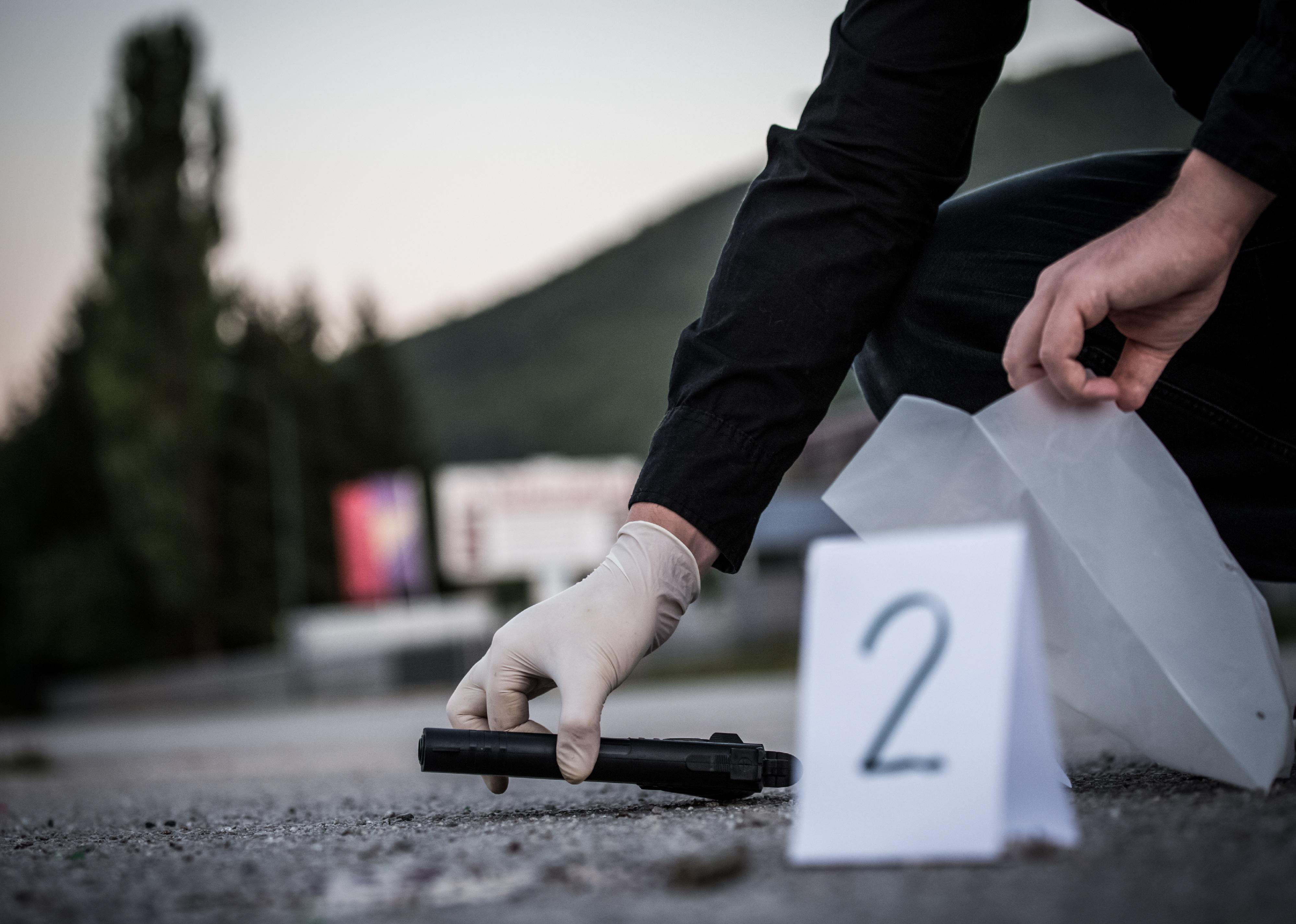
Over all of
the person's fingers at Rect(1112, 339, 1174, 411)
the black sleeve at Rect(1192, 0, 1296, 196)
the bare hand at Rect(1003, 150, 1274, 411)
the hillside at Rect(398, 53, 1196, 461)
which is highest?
the hillside at Rect(398, 53, 1196, 461)

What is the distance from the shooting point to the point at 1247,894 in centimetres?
73

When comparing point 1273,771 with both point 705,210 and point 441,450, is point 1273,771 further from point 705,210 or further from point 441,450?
point 705,210

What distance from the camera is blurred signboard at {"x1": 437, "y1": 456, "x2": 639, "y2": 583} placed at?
25484 millimetres

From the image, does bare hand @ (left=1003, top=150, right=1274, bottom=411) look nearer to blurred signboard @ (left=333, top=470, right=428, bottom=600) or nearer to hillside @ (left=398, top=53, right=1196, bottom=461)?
blurred signboard @ (left=333, top=470, right=428, bottom=600)

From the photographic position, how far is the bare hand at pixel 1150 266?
3.66ft

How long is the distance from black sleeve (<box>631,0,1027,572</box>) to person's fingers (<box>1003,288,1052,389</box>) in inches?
11.0

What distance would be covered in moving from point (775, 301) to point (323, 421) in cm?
3198

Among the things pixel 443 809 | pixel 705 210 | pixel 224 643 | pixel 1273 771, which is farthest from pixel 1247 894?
pixel 705 210

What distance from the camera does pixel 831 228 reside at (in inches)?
55.8

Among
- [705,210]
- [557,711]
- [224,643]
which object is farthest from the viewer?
[705,210]

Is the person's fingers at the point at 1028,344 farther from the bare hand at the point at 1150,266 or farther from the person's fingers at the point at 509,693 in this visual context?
the person's fingers at the point at 509,693

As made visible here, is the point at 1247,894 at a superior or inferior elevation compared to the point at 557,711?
superior

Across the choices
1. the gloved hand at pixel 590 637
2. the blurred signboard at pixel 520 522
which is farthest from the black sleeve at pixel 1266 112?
the blurred signboard at pixel 520 522

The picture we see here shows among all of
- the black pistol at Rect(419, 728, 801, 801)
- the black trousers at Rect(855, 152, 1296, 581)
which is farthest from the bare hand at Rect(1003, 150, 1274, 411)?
the black pistol at Rect(419, 728, 801, 801)
